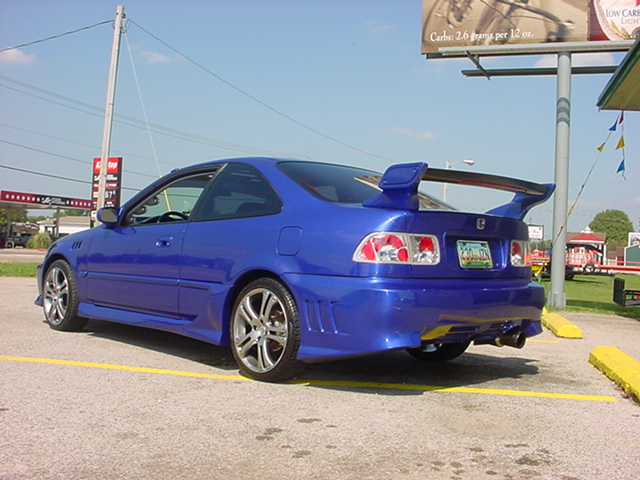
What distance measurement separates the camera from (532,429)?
127 inches

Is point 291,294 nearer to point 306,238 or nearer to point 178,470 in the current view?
point 306,238

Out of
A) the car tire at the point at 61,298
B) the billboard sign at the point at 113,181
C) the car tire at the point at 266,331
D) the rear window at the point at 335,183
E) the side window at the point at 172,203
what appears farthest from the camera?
the billboard sign at the point at 113,181

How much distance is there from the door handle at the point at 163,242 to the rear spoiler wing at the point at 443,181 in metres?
1.70

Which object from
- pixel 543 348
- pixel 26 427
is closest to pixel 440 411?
pixel 26 427

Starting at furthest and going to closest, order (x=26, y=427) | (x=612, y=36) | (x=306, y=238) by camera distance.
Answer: (x=612, y=36), (x=306, y=238), (x=26, y=427)

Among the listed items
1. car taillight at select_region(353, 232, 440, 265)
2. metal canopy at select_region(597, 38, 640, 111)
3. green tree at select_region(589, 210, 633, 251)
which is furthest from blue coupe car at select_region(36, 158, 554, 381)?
green tree at select_region(589, 210, 633, 251)

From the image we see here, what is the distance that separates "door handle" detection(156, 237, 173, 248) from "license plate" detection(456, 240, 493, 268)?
7.07ft

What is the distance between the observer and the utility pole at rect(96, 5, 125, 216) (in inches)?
794

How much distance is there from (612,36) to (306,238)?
11.7 metres

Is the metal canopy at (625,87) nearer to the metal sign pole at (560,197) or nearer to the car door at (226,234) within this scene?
the metal sign pole at (560,197)

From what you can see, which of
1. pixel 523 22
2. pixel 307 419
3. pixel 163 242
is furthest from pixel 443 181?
pixel 523 22

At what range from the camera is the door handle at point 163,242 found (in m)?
4.90

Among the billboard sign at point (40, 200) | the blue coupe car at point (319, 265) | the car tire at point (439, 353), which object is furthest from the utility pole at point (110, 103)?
the billboard sign at point (40, 200)

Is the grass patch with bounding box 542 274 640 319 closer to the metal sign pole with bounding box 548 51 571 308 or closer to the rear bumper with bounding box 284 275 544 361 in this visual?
the metal sign pole with bounding box 548 51 571 308
